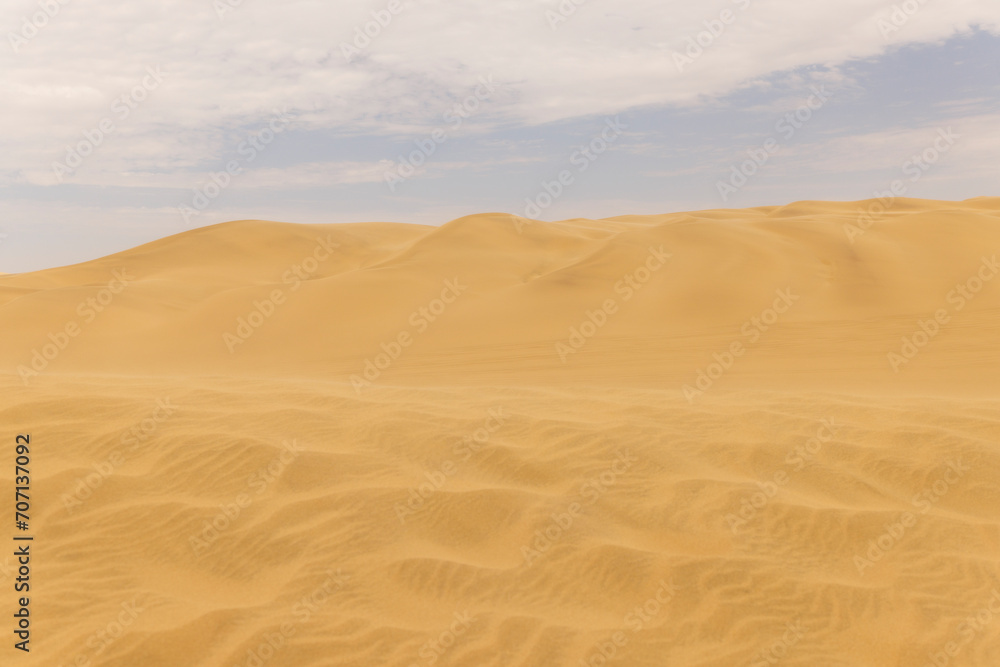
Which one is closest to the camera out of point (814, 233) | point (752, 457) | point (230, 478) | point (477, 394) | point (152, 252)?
point (230, 478)

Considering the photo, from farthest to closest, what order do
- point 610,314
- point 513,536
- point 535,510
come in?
point 610,314
point 535,510
point 513,536

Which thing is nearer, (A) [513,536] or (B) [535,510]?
(A) [513,536]

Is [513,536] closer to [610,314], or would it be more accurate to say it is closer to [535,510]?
[535,510]

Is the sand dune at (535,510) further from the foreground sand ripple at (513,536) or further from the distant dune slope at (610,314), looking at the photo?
the distant dune slope at (610,314)

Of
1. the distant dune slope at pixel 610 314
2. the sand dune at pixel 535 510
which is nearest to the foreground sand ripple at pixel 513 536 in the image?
the sand dune at pixel 535 510

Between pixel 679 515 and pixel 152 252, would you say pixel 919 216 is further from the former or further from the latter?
pixel 152 252

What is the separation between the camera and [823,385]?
822 cm

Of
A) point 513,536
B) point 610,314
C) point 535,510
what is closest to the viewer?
point 513,536

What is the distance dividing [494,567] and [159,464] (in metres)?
2.57

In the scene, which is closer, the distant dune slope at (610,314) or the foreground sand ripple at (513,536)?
the foreground sand ripple at (513,536)

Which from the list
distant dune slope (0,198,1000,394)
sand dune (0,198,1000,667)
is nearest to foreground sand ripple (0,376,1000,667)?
sand dune (0,198,1000,667)

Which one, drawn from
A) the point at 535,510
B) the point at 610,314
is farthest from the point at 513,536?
the point at 610,314

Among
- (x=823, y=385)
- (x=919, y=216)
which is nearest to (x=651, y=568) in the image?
(x=823, y=385)

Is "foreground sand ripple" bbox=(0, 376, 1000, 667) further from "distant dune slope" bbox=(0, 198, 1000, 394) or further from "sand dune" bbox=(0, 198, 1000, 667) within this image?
"distant dune slope" bbox=(0, 198, 1000, 394)
